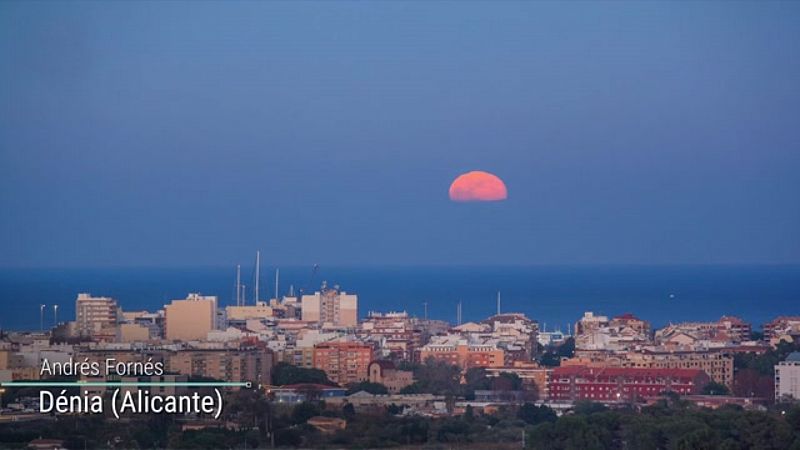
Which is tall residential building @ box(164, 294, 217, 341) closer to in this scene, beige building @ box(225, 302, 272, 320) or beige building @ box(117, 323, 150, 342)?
beige building @ box(117, 323, 150, 342)

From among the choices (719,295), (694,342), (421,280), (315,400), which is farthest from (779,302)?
(315,400)

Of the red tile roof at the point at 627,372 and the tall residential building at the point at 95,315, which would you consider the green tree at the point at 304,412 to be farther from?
the tall residential building at the point at 95,315

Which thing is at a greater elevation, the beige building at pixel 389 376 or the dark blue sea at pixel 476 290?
the dark blue sea at pixel 476 290

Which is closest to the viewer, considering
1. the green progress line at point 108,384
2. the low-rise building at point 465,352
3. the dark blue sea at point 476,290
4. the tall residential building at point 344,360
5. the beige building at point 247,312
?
the green progress line at point 108,384

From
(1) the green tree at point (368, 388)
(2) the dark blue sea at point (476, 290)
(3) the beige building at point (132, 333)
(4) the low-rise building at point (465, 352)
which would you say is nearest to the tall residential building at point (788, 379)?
(4) the low-rise building at point (465, 352)

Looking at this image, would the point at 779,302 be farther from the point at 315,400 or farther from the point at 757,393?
the point at 315,400

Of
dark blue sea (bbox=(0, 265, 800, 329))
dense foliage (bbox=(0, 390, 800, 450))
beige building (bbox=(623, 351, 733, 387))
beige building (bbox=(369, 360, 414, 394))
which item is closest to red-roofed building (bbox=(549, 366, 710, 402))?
beige building (bbox=(623, 351, 733, 387))
